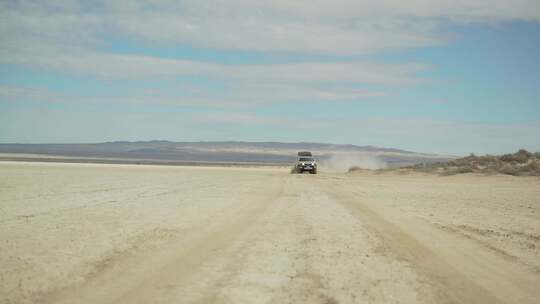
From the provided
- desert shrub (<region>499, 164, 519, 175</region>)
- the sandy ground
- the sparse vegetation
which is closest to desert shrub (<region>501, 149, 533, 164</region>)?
the sparse vegetation

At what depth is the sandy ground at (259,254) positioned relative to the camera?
8078 mm

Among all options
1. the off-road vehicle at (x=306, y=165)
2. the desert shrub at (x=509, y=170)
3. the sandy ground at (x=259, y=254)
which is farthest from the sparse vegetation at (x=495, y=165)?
the sandy ground at (x=259, y=254)

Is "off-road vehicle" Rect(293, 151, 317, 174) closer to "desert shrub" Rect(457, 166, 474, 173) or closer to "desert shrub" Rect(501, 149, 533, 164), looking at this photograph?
"desert shrub" Rect(457, 166, 474, 173)

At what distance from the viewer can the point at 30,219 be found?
14.8 m

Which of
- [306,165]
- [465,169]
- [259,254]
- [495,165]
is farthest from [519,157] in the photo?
[259,254]

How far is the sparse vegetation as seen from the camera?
48656mm

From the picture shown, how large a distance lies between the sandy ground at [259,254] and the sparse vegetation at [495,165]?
101 feet

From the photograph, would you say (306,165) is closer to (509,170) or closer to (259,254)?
(509,170)

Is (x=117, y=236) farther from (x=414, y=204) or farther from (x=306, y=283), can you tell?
(x=414, y=204)

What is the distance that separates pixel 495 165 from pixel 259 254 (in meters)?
45.4

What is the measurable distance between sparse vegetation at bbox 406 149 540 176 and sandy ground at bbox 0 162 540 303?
30686mm

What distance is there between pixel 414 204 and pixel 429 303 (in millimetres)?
16002

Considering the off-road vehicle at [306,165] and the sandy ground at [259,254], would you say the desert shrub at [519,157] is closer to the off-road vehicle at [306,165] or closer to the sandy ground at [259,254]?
the off-road vehicle at [306,165]

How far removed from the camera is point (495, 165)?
52.2 meters
